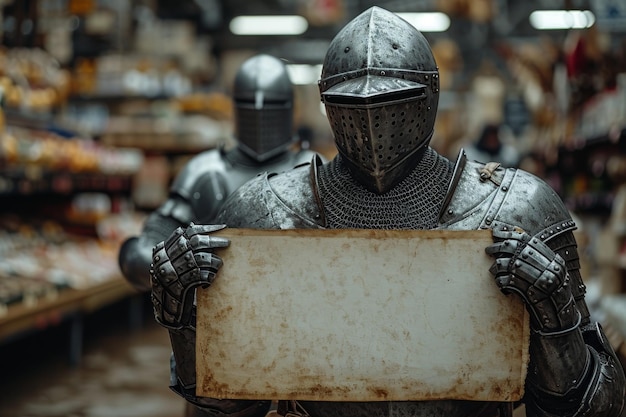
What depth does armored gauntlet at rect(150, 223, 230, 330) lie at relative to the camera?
6.89 feet

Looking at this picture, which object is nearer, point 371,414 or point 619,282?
point 371,414

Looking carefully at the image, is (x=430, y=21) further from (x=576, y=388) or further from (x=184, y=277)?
(x=184, y=277)

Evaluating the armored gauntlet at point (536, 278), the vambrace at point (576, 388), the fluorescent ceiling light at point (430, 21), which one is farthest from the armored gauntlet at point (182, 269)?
the fluorescent ceiling light at point (430, 21)

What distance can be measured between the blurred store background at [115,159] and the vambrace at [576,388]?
157 centimetres

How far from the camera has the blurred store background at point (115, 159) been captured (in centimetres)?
598

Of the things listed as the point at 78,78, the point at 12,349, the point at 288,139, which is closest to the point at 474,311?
the point at 288,139

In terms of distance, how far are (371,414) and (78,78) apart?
8110mm

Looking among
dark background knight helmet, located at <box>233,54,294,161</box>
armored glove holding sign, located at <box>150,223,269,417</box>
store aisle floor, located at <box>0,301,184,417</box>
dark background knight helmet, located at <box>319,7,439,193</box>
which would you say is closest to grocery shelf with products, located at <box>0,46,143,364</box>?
store aisle floor, located at <box>0,301,184,417</box>

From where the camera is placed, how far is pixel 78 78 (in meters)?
9.73

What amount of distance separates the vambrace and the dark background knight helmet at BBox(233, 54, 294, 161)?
2314 mm

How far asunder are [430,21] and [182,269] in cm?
1705

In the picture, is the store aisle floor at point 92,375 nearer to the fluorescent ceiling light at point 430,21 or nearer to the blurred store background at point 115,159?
the blurred store background at point 115,159

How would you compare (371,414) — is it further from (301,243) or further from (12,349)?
(12,349)

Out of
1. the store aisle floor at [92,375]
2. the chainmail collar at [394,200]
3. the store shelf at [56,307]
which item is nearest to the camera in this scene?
the chainmail collar at [394,200]
